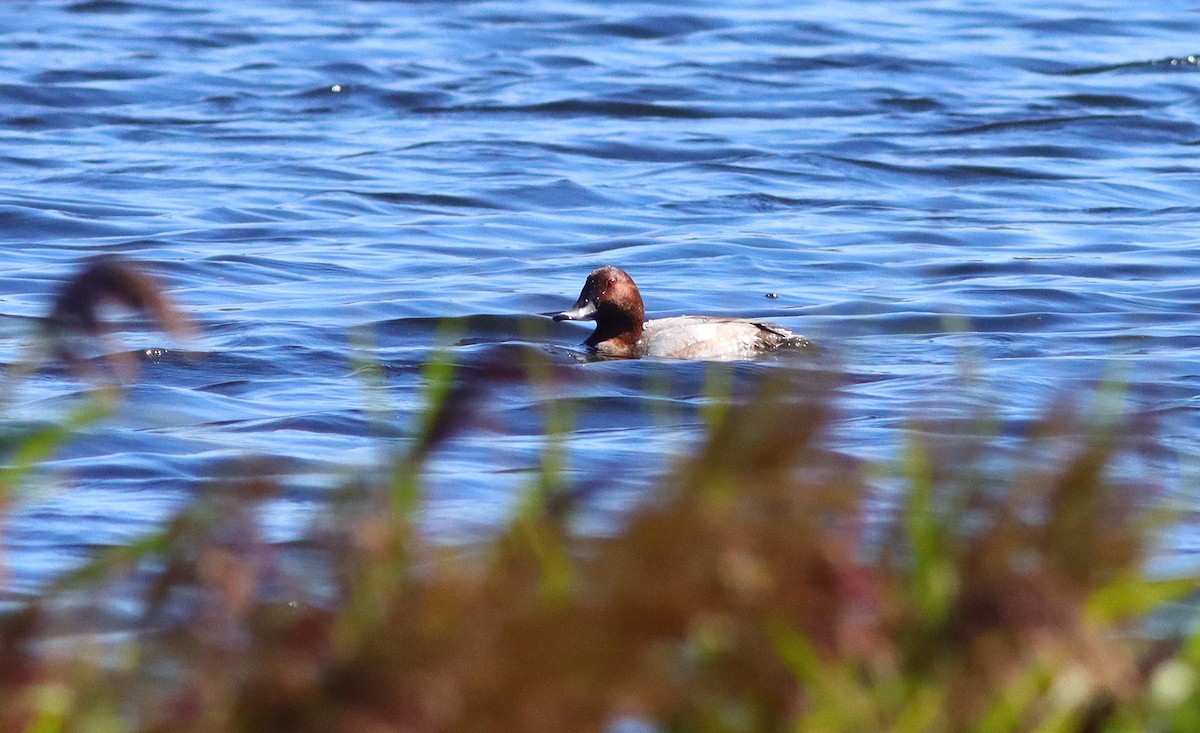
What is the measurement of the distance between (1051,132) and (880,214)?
348 cm

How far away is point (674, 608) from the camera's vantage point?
2.27 m

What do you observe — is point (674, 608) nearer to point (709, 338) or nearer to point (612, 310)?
point (709, 338)

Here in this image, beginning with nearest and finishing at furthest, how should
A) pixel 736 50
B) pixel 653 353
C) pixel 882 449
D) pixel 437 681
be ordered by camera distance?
pixel 437 681, pixel 882 449, pixel 653 353, pixel 736 50

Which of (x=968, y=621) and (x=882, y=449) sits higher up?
(x=968, y=621)

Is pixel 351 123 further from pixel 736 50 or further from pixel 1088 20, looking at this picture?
pixel 1088 20

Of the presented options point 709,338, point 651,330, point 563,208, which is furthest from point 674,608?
point 563,208

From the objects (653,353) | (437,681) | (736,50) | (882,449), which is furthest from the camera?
(736,50)

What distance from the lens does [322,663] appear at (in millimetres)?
2260

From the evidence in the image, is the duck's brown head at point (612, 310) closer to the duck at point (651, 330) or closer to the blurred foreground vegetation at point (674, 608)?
the duck at point (651, 330)

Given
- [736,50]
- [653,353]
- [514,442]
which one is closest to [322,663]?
[514,442]

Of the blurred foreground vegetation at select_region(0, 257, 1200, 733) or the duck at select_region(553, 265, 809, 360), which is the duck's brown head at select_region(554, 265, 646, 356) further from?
the blurred foreground vegetation at select_region(0, 257, 1200, 733)

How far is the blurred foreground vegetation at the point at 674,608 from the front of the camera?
86.4 inches

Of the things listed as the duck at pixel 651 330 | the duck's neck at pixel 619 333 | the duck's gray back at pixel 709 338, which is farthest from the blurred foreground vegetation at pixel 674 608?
the duck's neck at pixel 619 333

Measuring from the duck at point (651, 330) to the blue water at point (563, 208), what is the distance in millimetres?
213
